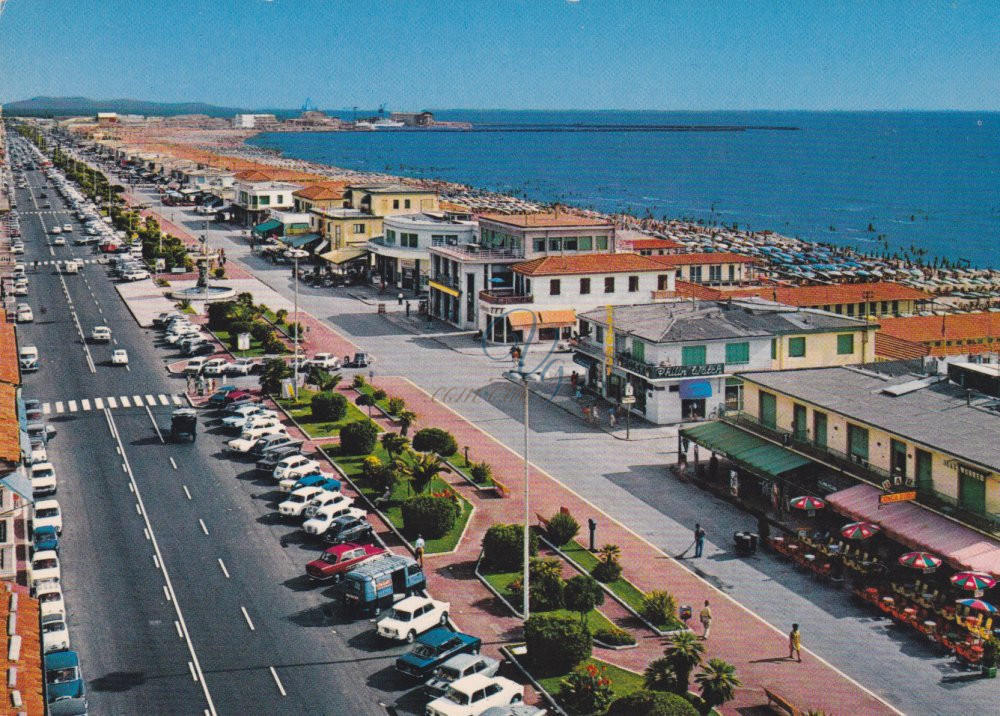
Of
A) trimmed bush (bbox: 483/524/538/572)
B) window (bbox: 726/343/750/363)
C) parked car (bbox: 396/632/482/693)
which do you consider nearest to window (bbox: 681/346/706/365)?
window (bbox: 726/343/750/363)

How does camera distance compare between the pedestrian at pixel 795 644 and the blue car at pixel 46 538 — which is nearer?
the pedestrian at pixel 795 644

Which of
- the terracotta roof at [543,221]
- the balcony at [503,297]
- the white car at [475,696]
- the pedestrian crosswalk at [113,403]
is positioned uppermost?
the terracotta roof at [543,221]

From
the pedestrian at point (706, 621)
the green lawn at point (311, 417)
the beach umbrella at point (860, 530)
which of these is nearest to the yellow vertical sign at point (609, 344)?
the green lawn at point (311, 417)

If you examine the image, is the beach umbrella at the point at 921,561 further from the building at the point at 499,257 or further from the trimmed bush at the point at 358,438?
the building at the point at 499,257

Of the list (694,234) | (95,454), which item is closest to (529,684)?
(95,454)

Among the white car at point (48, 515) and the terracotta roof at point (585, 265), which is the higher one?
the terracotta roof at point (585, 265)

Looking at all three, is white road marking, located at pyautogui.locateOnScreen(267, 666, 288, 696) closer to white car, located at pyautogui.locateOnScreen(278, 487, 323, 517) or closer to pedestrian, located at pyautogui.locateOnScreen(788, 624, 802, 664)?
white car, located at pyautogui.locateOnScreen(278, 487, 323, 517)
